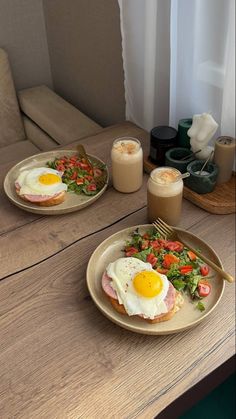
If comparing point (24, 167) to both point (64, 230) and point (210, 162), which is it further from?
point (210, 162)

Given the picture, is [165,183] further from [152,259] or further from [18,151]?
[18,151]

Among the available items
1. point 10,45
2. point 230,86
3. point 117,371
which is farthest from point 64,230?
point 10,45

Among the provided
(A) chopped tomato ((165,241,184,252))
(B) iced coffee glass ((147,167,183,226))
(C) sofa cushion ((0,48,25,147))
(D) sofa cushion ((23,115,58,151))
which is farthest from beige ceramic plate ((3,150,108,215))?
(C) sofa cushion ((0,48,25,147))

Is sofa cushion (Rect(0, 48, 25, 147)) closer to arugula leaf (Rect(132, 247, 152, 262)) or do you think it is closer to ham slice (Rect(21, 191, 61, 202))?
ham slice (Rect(21, 191, 61, 202))

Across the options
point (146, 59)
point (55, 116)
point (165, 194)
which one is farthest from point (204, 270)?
point (55, 116)

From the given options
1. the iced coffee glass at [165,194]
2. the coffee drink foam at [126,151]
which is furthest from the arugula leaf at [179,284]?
the coffee drink foam at [126,151]

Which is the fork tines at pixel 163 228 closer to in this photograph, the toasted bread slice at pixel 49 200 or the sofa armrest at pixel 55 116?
the toasted bread slice at pixel 49 200
